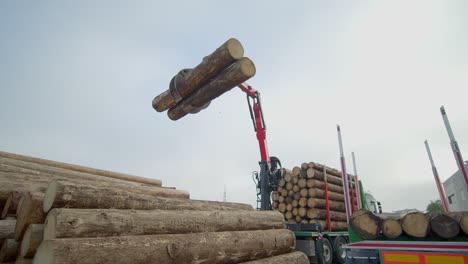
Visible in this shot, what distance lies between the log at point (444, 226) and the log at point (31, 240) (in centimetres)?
440

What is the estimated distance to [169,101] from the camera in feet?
20.1

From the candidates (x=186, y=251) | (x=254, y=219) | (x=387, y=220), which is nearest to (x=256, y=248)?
(x=254, y=219)

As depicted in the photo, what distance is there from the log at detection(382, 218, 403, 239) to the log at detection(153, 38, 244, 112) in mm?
3412

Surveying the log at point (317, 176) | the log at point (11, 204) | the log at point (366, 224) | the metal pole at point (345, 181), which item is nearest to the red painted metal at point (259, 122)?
the log at point (317, 176)

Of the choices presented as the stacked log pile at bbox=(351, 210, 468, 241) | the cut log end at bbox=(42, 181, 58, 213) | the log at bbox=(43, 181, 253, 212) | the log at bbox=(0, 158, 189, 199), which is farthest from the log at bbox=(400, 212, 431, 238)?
the cut log end at bbox=(42, 181, 58, 213)

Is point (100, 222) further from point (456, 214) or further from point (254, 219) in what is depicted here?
point (456, 214)

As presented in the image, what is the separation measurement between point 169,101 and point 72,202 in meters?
3.54

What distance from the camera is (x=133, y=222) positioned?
9.82ft

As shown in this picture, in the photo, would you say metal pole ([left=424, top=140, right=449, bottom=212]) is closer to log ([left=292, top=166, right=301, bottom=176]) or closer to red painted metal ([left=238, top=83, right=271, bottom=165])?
red painted metal ([left=238, top=83, right=271, bottom=165])

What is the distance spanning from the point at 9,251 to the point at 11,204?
2.31 ft

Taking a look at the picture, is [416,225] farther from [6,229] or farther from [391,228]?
[6,229]

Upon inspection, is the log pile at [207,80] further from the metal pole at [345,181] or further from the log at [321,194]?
the log at [321,194]

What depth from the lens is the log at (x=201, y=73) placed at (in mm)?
5020

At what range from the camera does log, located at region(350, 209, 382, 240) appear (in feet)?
13.2
